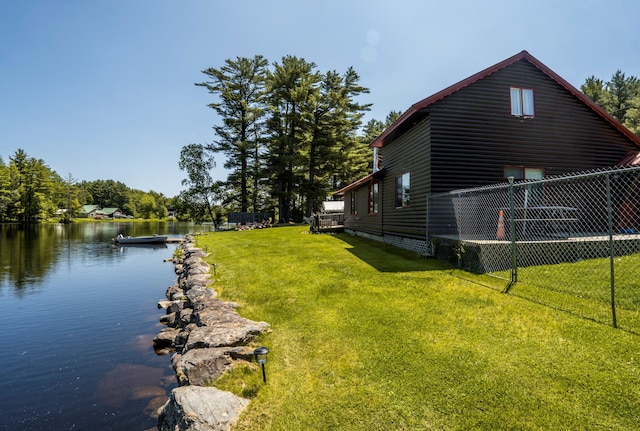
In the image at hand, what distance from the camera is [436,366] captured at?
3676mm

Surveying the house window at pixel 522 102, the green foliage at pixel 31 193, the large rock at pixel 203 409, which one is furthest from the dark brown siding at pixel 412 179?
the green foliage at pixel 31 193

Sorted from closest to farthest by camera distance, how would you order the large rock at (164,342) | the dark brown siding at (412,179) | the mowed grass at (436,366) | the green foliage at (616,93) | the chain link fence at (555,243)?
the mowed grass at (436,366) → the chain link fence at (555,243) → the large rock at (164,342) → the dark brown siding at (412,179) → the green foliage at (616,93)

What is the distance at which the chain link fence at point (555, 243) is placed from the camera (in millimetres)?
5289

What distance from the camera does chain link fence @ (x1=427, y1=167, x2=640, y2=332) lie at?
A: 208 inches

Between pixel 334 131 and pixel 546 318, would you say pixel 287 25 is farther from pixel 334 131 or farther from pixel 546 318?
pixel 334 131

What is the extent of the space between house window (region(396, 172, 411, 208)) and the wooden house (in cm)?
4

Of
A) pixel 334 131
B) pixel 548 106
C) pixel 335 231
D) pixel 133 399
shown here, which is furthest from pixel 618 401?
pixel 334 131

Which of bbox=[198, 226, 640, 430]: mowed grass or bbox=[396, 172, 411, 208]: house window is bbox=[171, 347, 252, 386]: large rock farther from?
bbox=[396, 172, 411, 208]: house window

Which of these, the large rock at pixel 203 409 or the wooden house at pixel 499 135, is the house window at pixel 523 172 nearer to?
the wooden house at pixel 499 135

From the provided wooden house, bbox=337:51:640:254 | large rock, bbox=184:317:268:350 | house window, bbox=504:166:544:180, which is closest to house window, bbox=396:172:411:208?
wooden house, bbox=337:51:640:254

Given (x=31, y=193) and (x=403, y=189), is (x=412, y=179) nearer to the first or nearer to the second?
(x=403, y=189)

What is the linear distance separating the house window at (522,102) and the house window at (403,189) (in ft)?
13.9

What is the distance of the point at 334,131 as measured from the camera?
1328 inches

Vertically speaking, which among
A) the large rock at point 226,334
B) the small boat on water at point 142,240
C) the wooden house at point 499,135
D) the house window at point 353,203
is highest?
the wooden house at point 499,135
